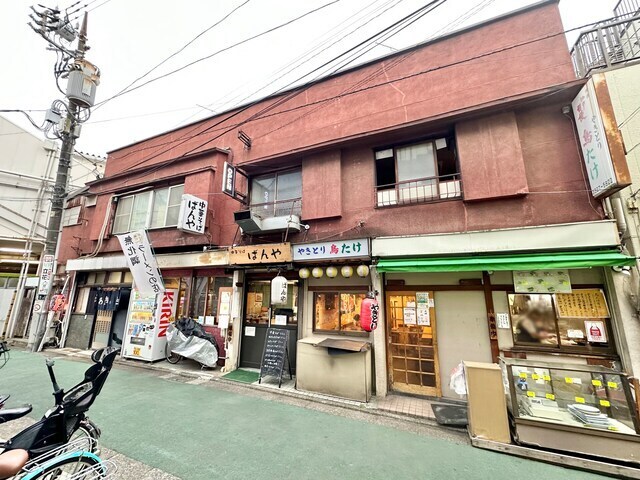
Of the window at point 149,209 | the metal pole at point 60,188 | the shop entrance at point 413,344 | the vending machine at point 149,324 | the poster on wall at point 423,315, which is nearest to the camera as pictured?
the shop entrance at point 413,344

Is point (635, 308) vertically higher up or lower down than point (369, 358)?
higher up

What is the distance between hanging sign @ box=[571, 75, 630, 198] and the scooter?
856 centimetres

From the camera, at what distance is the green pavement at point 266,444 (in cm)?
379

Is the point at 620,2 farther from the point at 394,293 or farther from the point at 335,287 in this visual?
the point at 335,287

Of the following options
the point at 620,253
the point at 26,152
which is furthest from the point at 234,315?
the point at 26,152

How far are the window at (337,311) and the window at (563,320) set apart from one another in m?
3.60

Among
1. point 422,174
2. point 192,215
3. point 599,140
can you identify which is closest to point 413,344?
point 422,174

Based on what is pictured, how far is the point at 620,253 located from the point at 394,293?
4.38 m

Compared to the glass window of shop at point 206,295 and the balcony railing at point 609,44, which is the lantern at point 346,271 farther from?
the balcony railing at point 609,44

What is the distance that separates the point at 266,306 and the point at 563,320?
772cm

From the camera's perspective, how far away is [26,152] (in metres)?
15.5

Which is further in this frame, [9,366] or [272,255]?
[9,366]

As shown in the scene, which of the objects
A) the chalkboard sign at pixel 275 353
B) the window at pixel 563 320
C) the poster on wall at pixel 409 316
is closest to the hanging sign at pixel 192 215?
the chalkboard sign at pixel 275 353

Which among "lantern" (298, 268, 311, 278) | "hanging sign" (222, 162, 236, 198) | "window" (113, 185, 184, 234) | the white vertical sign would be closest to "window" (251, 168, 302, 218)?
"hanging sign" (222, 162, 236, 198)
